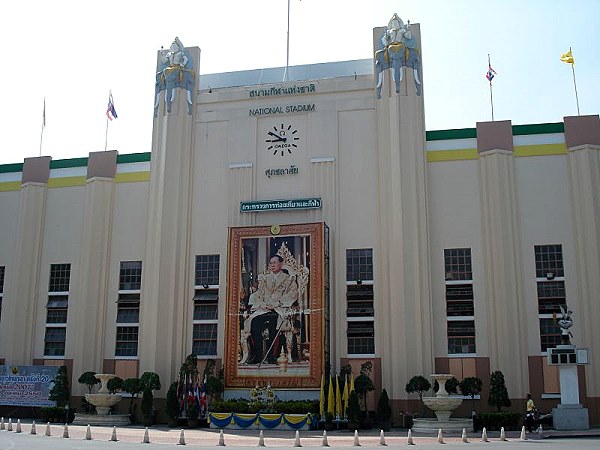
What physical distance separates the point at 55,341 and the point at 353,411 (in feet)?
66.9

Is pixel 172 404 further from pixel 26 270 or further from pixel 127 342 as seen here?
pixel 26 270

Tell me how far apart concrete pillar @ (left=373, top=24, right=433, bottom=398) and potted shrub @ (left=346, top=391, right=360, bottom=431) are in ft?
13.0

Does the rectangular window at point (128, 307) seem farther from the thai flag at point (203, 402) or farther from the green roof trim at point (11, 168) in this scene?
the green roof trim at point (11, 168)

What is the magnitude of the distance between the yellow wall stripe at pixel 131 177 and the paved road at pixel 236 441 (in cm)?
1672

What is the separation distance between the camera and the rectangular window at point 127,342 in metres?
43.6

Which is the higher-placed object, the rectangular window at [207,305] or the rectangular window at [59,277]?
the rectangular window at [59,277]

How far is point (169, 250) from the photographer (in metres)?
43.2

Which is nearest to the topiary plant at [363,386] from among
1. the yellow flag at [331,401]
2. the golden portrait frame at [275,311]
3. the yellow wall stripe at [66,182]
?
the yellow flag at [331,401]

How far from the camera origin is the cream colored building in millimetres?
39000

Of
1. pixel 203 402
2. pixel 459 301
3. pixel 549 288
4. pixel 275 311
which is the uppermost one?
pixel 549 288

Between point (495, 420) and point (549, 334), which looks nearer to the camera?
point (495, 420)

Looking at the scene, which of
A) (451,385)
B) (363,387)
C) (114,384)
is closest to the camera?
(451,385)

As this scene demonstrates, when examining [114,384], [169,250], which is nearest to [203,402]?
[114,384]

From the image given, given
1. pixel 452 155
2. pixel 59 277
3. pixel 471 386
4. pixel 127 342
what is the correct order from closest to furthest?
1. pixel 471 386
2. pixel 452 155
3. pixel 127 342
4. pixel 59 277
